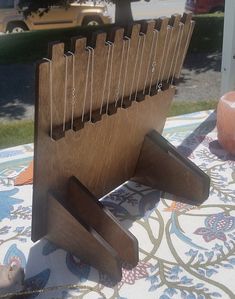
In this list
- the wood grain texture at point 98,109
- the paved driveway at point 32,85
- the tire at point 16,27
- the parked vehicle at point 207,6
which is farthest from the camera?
the parked vehicle at point 207,6

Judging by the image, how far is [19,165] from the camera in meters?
2.49

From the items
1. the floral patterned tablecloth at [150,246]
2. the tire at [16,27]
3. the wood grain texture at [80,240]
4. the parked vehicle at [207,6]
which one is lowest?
the tire at [16,27]

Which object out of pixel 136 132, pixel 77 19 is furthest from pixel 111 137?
pixel 77 19

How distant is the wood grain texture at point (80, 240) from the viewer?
5.24 feet

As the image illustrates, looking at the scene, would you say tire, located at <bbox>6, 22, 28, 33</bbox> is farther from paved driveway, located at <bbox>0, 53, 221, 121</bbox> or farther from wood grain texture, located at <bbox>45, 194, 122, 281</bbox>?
wood grain texture, located at <bbox>45, 194, 122, 281</bbox>

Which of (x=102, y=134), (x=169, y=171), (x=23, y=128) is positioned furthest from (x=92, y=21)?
(x=102, y=134)

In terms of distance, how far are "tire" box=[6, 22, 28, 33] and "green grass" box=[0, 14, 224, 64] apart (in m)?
1.49

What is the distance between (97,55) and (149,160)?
782 millimetres

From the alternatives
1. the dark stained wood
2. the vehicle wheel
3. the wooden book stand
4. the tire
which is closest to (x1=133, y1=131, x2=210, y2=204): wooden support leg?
the wooden book stand

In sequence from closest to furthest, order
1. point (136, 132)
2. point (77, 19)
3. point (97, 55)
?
point (97, 55), point (136, 132), point (77, 19)

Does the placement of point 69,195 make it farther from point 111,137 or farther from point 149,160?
point 149,160

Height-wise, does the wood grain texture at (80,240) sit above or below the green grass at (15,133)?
above

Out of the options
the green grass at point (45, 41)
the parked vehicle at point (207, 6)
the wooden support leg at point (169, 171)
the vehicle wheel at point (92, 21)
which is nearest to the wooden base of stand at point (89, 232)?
the wooden support leg at point (169, 171)

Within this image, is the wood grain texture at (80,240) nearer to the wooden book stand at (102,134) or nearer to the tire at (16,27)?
the wooden book stand at (102,134)
